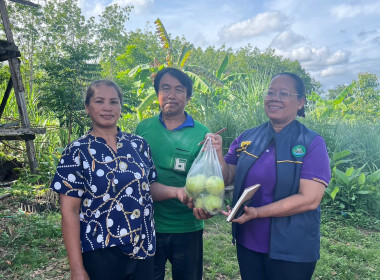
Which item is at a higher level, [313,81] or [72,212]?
[313,81]

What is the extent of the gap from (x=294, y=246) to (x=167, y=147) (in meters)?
1.10

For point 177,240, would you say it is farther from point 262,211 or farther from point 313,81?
point 313,81

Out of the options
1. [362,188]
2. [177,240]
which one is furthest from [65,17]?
[177,240]

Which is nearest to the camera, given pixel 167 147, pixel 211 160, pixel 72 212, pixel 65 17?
pixel 72 212

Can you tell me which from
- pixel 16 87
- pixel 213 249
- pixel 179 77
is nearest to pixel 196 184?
pixel 179 77

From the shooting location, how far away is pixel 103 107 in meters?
1.96

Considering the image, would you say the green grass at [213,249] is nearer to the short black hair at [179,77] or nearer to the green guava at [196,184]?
the green guava at [196,184]

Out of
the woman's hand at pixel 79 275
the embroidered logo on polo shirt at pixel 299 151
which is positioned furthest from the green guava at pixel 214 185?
the woman's hand at pixel 79 275

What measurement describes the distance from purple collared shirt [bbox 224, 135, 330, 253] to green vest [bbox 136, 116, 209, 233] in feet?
1.59

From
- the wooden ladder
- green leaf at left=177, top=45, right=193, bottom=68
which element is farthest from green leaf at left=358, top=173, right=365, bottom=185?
the wooden ladder

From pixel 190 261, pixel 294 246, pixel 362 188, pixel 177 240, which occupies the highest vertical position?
pixel 294 246

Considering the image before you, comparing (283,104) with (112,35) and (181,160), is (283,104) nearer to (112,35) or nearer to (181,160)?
(181,160)

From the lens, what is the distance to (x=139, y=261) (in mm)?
1917

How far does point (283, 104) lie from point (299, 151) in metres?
0.35
